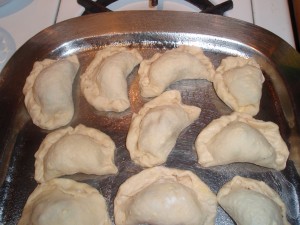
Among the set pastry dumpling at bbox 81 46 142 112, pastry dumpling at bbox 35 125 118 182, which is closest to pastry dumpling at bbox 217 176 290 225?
pastry dumpling at bbox 35 125 118 182

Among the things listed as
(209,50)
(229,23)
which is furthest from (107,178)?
(229,23)

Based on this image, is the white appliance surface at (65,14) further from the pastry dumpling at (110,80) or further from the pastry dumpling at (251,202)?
the pastry dumpling at (251,202)

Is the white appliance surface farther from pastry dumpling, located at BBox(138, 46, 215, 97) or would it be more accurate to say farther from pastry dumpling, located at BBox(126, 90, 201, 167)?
pastry dumpling, located at BBox(126, 90, 201, 167)

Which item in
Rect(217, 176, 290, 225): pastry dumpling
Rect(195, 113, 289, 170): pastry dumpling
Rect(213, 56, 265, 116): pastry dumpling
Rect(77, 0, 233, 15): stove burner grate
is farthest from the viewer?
Rect(77, 0, 233, 15): stove burner grate

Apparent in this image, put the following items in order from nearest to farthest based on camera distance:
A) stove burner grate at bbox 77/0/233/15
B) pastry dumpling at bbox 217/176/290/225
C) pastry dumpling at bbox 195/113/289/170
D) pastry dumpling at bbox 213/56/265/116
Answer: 1. pastry dumpling at bbox 217/176/290/225
2. pastry dumpling at bbox 195/113/289/170
3. pastry dumpling at bbox 213/56/265/116
4. stove burner grate at bbox 77/0/233/15

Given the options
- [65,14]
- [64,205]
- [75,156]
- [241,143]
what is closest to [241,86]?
[241,143]

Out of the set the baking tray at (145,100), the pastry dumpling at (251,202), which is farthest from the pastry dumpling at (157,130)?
the pastry dumpling at (251,202)

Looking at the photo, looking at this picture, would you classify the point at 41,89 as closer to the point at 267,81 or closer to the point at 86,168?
the point at 86,168
